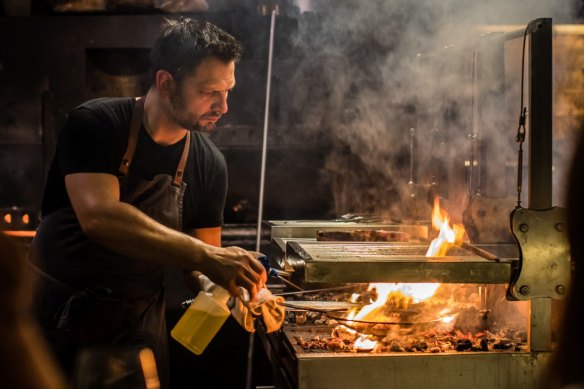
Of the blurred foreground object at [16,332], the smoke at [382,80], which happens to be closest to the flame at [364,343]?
the blurred foreground object at [16,332]

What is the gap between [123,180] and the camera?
3039 mm

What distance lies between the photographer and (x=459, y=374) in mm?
2592

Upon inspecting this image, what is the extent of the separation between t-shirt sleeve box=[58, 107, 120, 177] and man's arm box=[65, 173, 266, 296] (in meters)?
0.07

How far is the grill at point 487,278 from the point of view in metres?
2.51

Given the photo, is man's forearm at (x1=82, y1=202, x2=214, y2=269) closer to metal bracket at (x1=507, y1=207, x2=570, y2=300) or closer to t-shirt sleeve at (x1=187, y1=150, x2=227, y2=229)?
t-shirt sleeve at (x1=187, y1=150, x2=227, y2=229)

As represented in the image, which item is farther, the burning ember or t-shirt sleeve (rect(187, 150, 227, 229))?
t-shirt sleeve (rect(187, 150, 227, 229))

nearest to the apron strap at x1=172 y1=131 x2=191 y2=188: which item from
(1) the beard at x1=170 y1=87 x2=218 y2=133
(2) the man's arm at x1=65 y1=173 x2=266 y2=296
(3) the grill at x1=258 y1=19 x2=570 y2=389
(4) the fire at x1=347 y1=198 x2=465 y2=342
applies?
(1) the beard at x1=170 y1=87 x2=218 y2=133

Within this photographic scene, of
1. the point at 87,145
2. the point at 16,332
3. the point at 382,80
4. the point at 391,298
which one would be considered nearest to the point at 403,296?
the point at 391,298

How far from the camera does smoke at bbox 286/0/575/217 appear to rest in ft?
15.7

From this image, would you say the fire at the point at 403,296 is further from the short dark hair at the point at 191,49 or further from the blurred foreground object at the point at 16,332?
Answer: the blurred foreground object at the point at 16,332

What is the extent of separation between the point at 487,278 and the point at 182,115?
136 centimetres

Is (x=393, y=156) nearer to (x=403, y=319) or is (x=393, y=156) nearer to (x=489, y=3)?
(x=489, y=3)

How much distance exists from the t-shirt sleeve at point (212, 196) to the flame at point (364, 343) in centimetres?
96

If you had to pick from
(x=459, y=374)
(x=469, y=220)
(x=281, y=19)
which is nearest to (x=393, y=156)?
(x=281, y=19)
